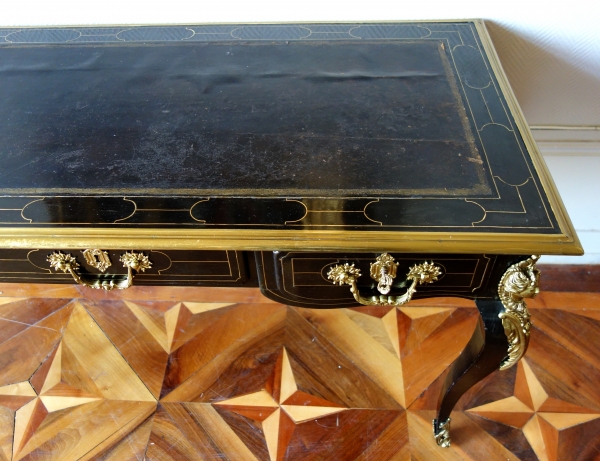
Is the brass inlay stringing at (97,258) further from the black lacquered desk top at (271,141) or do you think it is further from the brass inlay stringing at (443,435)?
the brass inlay stringing at (443,435)

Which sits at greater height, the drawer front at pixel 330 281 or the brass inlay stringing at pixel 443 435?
the drawer front at pixel 330 281

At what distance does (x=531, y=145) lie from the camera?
688mm

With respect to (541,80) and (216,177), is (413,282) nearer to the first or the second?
(216,177)

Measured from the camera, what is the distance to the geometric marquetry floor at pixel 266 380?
1.00 metres

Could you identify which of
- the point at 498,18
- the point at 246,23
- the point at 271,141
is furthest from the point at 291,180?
the point at 498,18

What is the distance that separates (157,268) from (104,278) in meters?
0.08

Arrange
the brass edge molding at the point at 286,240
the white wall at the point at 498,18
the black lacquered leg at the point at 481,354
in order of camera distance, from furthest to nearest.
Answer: the white wall at the point at 498,18, the black lacquered leg at the point at 481,354, the brass edge molding at the point at 286,240

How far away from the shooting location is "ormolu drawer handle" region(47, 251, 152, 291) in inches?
25.0

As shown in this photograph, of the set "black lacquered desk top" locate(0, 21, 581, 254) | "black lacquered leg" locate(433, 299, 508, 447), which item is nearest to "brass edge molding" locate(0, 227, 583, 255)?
"black lacquered desk top" locate(0, 21, 581, 254)

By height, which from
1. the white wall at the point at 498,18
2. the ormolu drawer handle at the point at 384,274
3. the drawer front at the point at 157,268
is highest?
the white wall at the point at 498,18

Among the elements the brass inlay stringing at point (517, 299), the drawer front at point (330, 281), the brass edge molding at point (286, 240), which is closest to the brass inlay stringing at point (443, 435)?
the brass inlay stringing at point (517, 299)

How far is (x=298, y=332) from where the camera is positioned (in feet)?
3.90

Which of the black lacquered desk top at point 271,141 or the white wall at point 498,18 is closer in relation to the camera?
the black lacquered desk top at point 271,141

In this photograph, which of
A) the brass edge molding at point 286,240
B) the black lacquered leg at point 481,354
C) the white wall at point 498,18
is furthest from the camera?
the white wall at point 498,18
